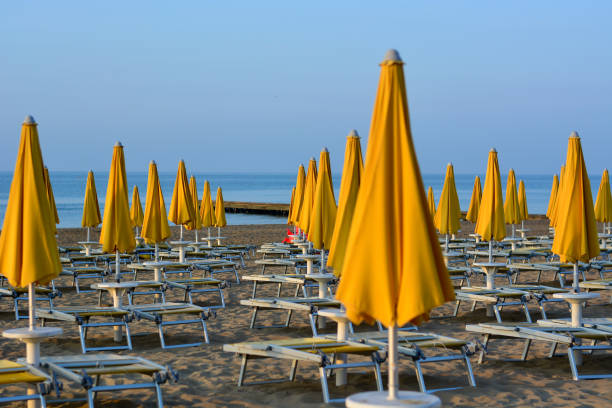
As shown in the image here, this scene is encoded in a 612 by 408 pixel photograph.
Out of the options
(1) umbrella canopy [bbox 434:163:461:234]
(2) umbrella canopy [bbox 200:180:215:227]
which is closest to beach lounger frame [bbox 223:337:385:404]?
(1) umbrella canopy [bbox 434:163:461:234]

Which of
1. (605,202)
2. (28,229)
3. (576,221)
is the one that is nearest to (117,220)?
(28,229)

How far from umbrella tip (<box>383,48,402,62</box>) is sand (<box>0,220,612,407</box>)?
9.95ft

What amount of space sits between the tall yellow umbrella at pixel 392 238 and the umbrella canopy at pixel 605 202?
12.4 meters

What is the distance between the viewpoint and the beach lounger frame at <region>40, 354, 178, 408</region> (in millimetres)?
5340

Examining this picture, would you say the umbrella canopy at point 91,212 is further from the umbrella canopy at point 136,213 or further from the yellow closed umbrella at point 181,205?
the umbrella canopy at point 136,213

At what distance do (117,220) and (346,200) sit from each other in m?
3.39

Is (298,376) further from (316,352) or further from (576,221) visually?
(576,221)

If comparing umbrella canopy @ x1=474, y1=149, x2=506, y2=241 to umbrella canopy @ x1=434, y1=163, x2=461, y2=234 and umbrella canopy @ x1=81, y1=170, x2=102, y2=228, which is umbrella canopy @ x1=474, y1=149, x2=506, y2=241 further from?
umbrella canopy @ x1=81, y1=170, x2=102, y2=228

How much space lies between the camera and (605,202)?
50.5 ft

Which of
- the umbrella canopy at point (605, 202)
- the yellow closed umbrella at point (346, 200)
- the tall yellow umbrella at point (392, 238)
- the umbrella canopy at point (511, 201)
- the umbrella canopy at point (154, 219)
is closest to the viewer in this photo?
the tall yellow umbrella at point (392, 238)

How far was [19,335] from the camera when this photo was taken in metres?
5.89

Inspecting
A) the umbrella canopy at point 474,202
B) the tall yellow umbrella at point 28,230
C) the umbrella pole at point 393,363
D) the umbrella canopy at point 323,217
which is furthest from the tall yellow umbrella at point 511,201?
the umbrella pole at point 393,363

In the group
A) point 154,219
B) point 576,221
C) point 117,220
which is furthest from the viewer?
point 154,219

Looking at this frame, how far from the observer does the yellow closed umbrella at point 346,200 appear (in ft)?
22.0
